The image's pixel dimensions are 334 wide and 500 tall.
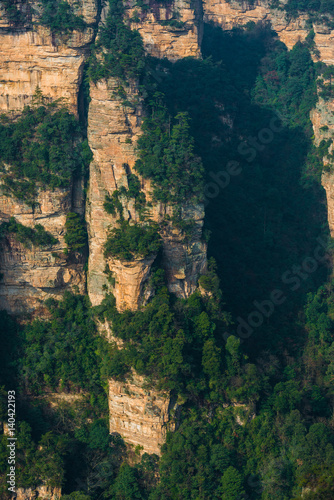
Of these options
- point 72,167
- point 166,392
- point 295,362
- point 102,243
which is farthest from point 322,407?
point 72,167

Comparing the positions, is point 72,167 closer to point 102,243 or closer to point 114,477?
point 102,243

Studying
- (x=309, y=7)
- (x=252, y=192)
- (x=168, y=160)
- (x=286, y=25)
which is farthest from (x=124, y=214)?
(x=286, y=25)

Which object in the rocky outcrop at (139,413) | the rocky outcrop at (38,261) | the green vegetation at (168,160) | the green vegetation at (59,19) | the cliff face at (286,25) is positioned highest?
the green vegetation at (59,19)

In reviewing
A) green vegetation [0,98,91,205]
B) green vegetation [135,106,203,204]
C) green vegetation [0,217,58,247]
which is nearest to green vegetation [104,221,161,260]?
green vegetation [135,106,203,204]

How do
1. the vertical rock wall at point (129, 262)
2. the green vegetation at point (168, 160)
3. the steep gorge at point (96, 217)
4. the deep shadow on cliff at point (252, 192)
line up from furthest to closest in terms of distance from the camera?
1. the deep shadow on cliff at point (252, 192)
2. the green vegetation at point (168, 160)
3. the steep gorge at point (96, 217)
4. the vertical rock wall at point (129, 262)

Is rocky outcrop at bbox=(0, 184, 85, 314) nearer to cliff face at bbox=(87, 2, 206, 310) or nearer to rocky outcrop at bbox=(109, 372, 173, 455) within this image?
cliff face at bbox=(87, 2, 206, 310)

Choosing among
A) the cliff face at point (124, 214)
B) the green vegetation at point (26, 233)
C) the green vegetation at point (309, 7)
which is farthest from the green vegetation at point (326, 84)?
the green vegetation at point (26, 233)

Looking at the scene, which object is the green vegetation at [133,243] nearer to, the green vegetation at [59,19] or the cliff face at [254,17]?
the green vegetation at [59,19]
